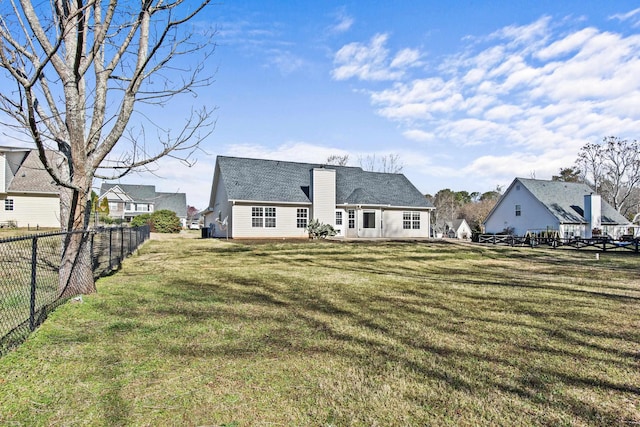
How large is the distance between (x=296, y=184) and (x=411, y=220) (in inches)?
381

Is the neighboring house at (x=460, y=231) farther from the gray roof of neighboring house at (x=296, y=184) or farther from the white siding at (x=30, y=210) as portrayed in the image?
the white siding at (x=30, y=210)

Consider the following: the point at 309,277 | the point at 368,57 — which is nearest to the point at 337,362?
the point at 309,277

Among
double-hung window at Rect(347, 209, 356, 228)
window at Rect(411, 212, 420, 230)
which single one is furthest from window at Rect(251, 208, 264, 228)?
window at Rect(411, 212, 420, 230)

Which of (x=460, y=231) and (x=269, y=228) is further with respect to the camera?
(x=460, y=231)

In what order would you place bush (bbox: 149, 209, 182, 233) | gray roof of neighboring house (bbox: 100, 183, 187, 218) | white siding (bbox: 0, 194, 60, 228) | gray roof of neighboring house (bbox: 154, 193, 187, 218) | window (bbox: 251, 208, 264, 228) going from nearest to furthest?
window (bbox: 251, 208, 264, 228), white siding (bbox: 0, 194, 60, 228), bush (bbox: 149, 209, 182, 233), gray roof of neighboring house (bbox: 100, 183, 187, 218), gray roof of neighboring house (bbox: 154, 193, 187, 218)

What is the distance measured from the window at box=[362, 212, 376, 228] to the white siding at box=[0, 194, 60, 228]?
23.0 m

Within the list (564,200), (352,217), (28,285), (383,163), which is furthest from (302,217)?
(383,163)

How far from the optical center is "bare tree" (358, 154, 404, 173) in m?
53.3

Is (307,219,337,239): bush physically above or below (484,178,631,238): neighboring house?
below

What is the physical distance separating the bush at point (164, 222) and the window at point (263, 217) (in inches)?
587

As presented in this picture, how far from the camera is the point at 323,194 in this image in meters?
25.7

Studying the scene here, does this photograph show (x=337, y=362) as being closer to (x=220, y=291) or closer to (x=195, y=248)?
(x=220, y=291)

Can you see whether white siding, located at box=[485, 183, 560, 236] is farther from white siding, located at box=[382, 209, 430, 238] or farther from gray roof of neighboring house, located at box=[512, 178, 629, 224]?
white siding, located at box=[382, 209, 430, 238]

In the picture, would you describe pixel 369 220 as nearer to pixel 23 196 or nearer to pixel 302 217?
pixel 302 217
